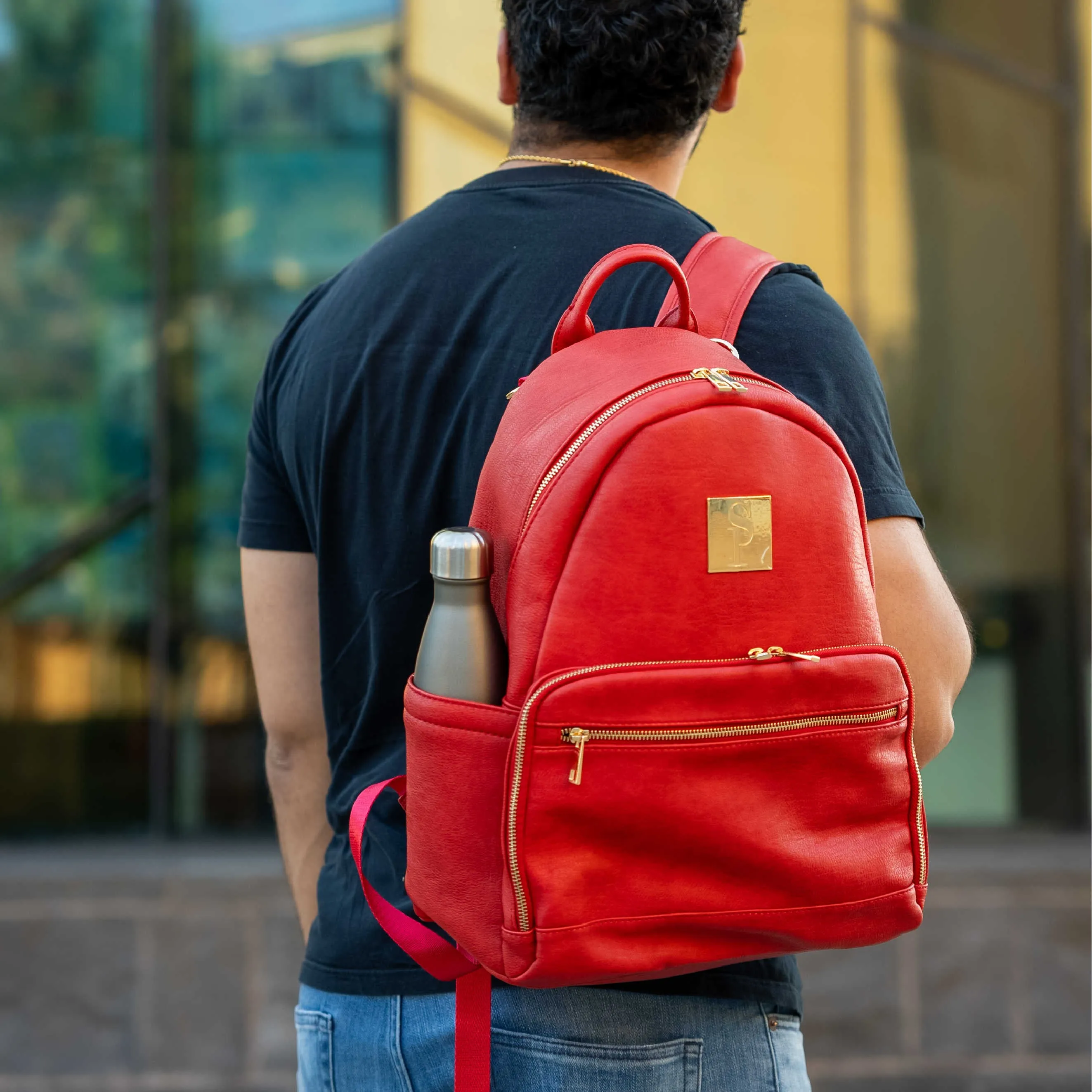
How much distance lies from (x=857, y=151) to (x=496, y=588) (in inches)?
153

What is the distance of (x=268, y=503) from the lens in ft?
5.75

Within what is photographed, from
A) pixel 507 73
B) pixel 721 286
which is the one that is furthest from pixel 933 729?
pixel 507 73

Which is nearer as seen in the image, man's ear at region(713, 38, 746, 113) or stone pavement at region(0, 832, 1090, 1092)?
man's ear at region(713, 38, 746, 113)

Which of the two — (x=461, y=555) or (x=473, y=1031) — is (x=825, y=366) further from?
(x=473, y=1031)

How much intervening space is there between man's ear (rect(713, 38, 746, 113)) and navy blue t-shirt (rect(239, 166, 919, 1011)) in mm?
198

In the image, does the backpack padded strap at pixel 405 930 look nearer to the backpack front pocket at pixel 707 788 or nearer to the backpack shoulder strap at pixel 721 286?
the backpack front pocket at pixel 707 788

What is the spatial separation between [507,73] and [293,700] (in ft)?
2.97

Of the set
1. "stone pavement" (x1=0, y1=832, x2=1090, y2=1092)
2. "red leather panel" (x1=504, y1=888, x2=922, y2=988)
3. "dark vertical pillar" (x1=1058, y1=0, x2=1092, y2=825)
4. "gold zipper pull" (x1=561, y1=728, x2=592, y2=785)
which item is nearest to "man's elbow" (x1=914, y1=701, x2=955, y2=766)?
"red leather panel" (x1=504, y1=888, x2=922, y2=988)

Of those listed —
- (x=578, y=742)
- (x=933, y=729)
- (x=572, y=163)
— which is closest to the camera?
(x=578, y=742)

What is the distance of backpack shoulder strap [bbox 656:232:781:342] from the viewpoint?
135 cm

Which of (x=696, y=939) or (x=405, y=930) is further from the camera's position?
(x=405, y=930)

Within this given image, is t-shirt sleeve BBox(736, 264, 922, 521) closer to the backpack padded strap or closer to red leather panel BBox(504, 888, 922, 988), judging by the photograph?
red leather panel BBox(504, 888, 922, 988)

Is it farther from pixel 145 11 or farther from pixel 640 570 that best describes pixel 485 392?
pixel 145 11

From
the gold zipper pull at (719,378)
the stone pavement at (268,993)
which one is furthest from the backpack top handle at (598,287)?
the stone pavement at (268,993)
